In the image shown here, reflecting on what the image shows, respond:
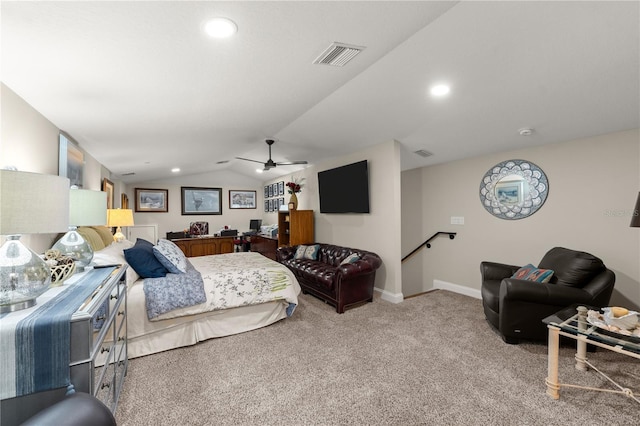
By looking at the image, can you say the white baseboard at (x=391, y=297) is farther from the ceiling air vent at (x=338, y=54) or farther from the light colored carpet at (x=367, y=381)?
the ceiling air vent at (x=338, y=54)

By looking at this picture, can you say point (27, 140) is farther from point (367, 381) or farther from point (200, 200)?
point (200, 200)

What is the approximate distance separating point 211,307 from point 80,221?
1364 millimetres

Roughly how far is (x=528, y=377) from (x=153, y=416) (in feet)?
8.91

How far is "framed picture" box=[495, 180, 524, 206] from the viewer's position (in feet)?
12.6

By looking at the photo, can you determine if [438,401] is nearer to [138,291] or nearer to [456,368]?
[456,368]

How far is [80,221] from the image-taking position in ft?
6.44

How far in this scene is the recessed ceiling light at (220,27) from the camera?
4.79 feet

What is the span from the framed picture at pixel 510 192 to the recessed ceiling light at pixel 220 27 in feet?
13.0

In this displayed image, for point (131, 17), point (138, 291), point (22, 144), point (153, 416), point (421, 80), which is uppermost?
point (421, 80)

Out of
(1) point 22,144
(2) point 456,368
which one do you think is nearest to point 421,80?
(2) point 456,368

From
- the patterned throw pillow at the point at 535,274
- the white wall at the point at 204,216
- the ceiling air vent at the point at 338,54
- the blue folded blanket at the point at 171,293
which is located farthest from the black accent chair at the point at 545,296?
the white wall at the point at 204,216

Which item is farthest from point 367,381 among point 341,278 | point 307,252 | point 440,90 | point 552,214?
point 552,214

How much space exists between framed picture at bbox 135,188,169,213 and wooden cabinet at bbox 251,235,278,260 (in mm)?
2693

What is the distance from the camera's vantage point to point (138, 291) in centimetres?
258
